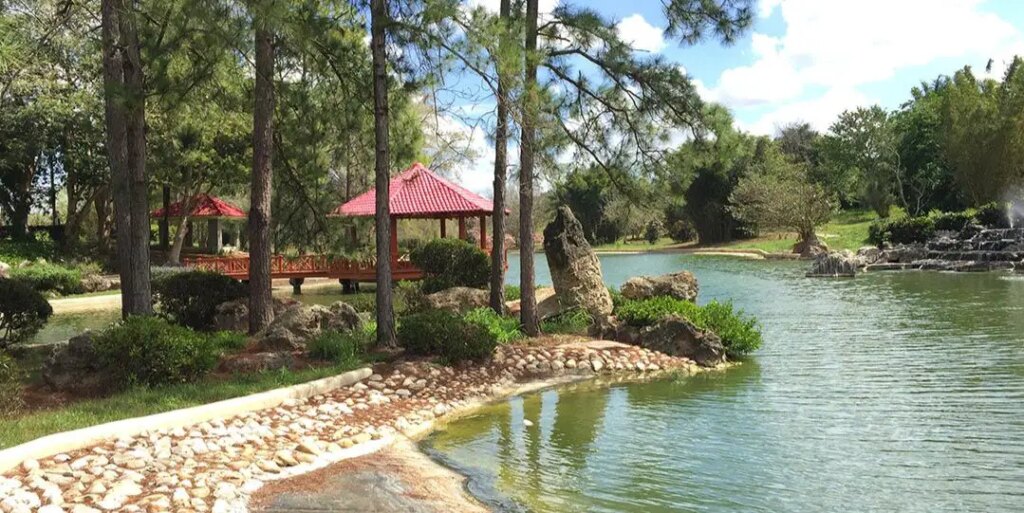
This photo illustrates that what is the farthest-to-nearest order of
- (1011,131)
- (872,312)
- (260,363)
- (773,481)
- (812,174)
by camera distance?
1. (812,174)
2. (1011,131)
3. (872,312)
4. (260,363)
5. (773,481)

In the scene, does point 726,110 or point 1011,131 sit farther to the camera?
point 1011,131

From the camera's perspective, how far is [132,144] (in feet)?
29.7

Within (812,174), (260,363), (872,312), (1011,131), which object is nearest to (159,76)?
(260,363)

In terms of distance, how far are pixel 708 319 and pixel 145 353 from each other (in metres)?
7.45

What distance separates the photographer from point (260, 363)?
8117 millimetres

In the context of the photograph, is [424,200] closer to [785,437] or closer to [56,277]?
[56,277]

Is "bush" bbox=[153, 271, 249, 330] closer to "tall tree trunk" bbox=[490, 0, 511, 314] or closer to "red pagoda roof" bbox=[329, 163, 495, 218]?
"tall tree trunk" bbox=[490, 0, 511, 314]

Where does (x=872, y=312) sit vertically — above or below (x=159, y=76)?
below

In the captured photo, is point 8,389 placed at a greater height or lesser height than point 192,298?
lesser

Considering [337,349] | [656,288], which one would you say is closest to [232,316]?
[337,349]

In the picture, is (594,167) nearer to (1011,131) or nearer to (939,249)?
(939,249)

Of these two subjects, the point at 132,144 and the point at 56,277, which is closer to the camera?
the point at 132,144

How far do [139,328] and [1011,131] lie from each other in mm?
37018

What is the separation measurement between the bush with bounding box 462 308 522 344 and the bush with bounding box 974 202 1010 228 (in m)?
26.3
